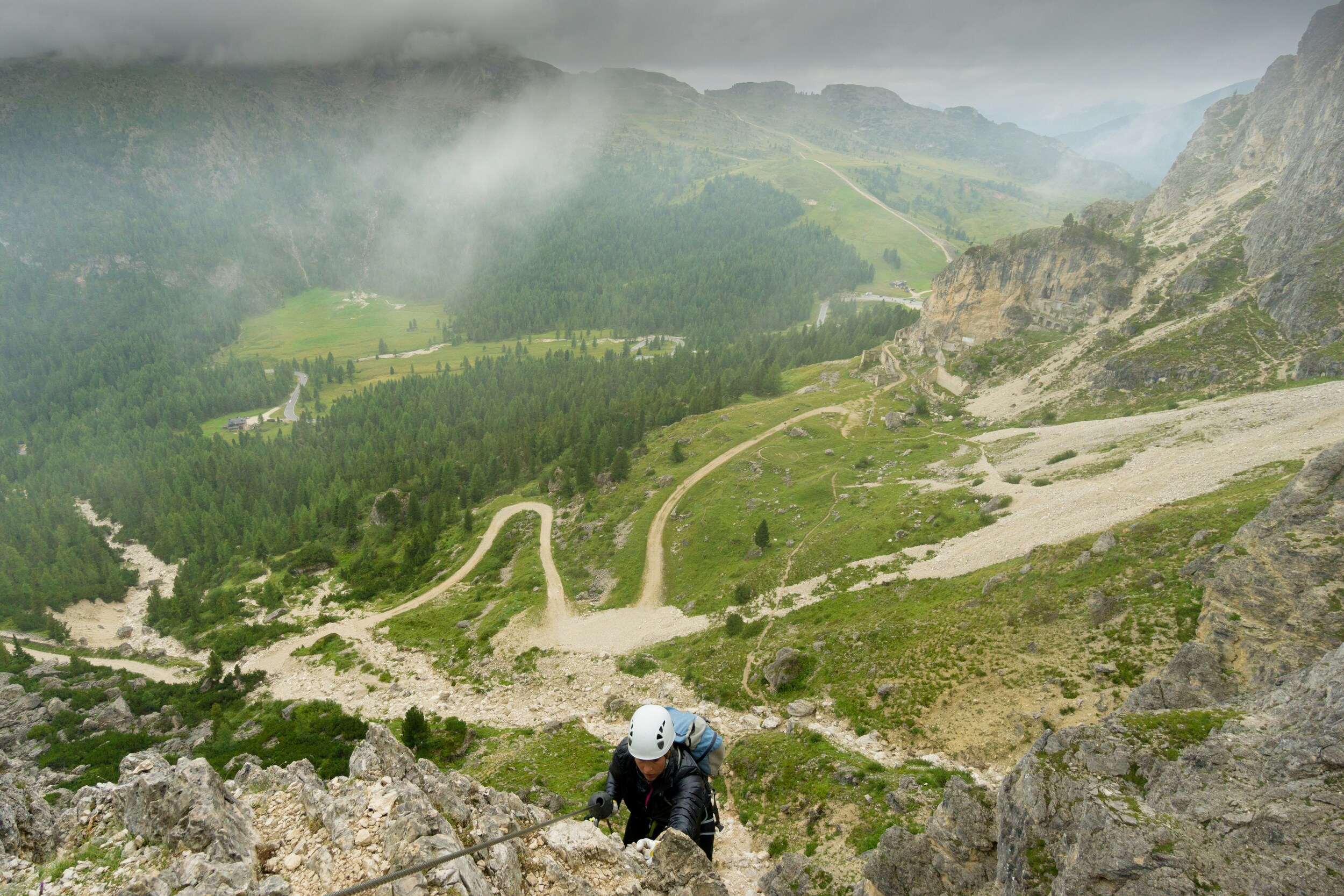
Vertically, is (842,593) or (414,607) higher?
(842,593)

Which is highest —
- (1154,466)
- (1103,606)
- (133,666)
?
(1154,466)

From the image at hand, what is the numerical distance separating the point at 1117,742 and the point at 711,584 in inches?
2157

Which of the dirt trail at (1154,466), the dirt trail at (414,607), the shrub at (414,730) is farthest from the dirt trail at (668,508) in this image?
the dirt trail at (1154,466)

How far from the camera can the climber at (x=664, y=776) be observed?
12016 mm

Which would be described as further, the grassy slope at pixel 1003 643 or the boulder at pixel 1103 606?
the boulder at pixel 1103 606

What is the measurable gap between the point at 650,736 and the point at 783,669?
1535 inches

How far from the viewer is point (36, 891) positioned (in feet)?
43.3

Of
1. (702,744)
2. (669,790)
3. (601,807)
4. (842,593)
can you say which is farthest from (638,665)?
(601,807)

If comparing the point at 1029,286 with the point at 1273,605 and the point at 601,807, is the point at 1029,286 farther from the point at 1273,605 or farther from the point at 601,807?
the point at 601,807

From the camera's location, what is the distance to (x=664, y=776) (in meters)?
13.1

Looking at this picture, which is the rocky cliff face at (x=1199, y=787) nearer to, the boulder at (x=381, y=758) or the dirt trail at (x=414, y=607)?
the boulder at (x=381, y=758)

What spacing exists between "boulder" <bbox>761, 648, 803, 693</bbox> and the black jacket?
35733 millimetres

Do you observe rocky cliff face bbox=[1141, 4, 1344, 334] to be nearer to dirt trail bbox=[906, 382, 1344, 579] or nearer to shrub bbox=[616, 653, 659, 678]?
dirt trail bbox=[906, 382, 1344, 579]

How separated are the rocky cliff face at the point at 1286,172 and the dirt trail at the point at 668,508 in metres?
62.6
